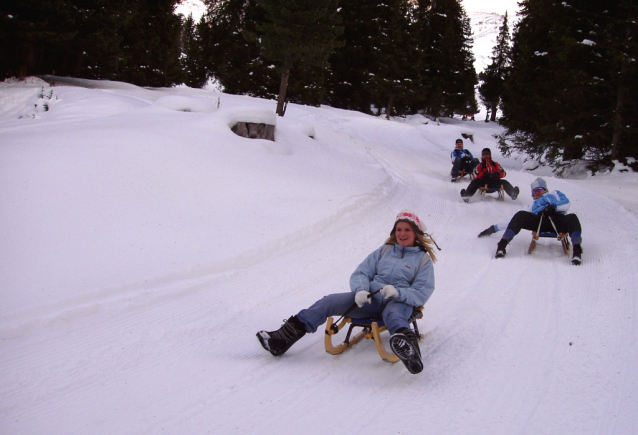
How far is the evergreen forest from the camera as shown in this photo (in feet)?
44.4

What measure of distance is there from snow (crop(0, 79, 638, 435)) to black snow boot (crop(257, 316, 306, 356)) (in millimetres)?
126

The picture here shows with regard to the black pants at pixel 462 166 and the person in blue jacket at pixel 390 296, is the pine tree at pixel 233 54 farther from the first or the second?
the person in blue jacket at pixel 390 296

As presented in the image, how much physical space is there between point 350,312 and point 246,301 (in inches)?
60.6

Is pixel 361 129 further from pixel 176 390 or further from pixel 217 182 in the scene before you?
pixel 176 390

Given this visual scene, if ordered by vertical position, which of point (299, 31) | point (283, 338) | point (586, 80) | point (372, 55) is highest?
point (372, 55)

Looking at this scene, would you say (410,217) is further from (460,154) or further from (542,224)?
(460,154)

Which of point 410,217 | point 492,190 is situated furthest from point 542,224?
point 492,190

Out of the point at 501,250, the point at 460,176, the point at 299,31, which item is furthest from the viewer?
the point at 299,31

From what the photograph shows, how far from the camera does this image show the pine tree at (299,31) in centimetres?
1458

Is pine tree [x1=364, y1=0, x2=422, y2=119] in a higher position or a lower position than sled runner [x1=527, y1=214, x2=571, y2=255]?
higher

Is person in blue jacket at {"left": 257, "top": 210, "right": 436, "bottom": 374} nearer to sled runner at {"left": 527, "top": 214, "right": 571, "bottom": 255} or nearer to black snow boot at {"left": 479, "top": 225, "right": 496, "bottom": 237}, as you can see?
sled runner at {"left": 527, "top": 214, "right": 571, "bottom": 255}

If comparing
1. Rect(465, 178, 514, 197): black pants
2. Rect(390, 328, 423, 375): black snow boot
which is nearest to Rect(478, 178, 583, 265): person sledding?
Rect(465, 178, 514, 197): black pants

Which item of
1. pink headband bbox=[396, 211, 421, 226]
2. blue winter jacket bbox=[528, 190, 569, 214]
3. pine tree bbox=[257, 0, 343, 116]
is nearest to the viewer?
pink headband bbox=[396, 211, 421, 226]

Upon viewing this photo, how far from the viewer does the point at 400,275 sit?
154 inches
